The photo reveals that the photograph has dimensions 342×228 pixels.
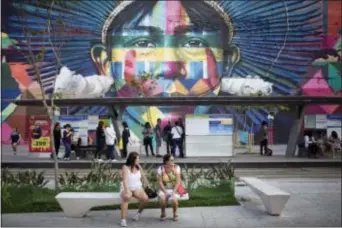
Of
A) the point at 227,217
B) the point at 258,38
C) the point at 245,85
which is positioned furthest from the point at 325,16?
the point at 227,217

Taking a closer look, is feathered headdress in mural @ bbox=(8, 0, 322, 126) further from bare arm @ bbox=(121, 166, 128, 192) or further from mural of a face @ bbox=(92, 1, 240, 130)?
bare arm @ bbox=(121, 166, 128, 192)

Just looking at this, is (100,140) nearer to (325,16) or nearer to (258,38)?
(258,38)

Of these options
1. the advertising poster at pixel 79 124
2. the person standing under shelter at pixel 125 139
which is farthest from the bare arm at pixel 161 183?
the advertising poster at pixel 79 124

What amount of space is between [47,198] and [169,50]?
1117 inches

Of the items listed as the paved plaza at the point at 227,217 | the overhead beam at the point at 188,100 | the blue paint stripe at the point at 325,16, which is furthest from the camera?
the blue paint stripe at the point at 325,16

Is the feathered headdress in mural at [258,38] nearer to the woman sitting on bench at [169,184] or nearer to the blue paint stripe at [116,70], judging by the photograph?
the blue paint stripe at [116,70]

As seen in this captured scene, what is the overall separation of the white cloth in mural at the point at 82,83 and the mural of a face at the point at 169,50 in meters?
0.68

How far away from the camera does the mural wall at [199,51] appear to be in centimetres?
3859

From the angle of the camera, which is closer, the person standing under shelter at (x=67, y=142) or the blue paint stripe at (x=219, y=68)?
the person standing under shelter at (x=67, y=142)

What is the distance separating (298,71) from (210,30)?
6.38m

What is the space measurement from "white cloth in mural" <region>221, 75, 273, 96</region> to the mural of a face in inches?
21.9

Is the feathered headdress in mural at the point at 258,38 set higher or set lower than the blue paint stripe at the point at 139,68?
higher

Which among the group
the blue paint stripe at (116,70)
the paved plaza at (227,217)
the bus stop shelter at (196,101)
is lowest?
the paved plaza at (227,217)

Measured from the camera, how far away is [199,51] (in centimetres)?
3919
